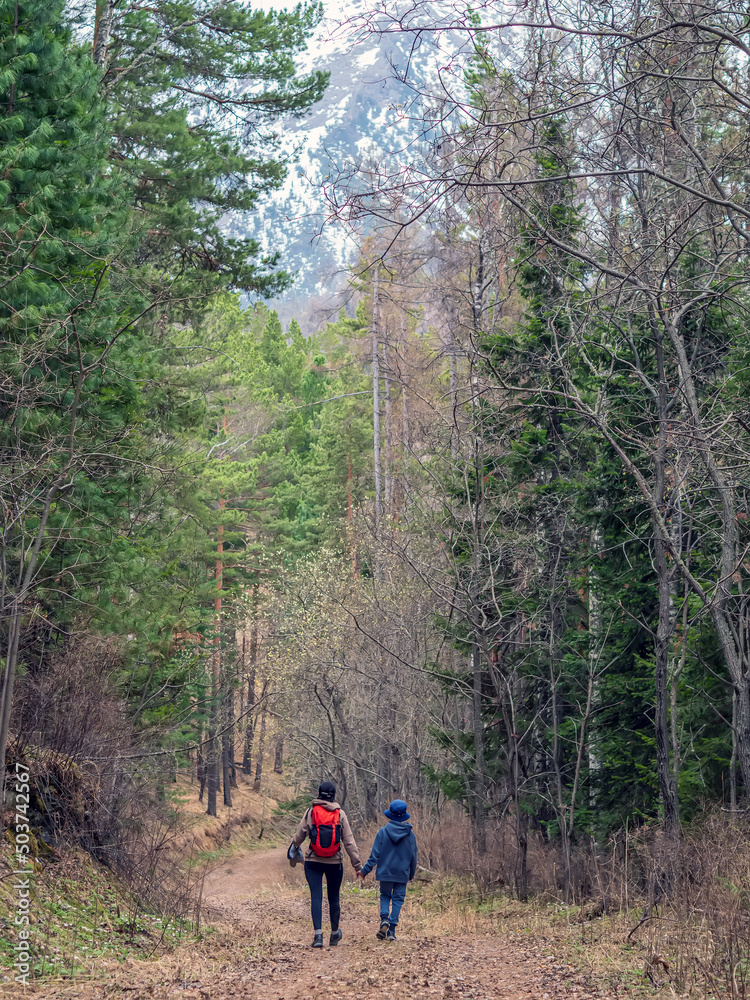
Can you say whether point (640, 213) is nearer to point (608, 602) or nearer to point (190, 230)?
point (608, 602)

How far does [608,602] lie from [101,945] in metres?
9.91

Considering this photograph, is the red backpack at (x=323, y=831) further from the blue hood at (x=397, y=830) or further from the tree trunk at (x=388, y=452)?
the tree trunk at (x=388, y=452)

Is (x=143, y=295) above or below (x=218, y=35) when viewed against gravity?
below

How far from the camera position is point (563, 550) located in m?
16.5

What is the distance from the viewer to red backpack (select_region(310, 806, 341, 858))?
9031 millimetres

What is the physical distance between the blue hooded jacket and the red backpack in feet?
2.03

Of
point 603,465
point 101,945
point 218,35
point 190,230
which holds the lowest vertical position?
point 101,945

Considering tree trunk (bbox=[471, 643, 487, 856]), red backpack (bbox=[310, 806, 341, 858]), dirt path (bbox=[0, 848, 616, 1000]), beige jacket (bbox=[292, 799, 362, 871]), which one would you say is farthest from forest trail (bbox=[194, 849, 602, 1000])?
tree trunk (bbox=[471, 643, 487, 856])

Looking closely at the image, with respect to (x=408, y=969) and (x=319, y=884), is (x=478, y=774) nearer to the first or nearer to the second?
(x=319, y=884)

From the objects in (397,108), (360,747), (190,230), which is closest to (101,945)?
(397,108)

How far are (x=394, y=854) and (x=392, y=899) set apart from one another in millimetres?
533

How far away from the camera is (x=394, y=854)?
31.3 ft

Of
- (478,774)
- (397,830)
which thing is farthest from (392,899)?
(478,774)

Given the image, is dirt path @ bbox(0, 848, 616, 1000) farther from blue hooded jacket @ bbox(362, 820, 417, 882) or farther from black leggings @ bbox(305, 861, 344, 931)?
blue hooded jacket @ bbox(362, 820, 417, 882)
